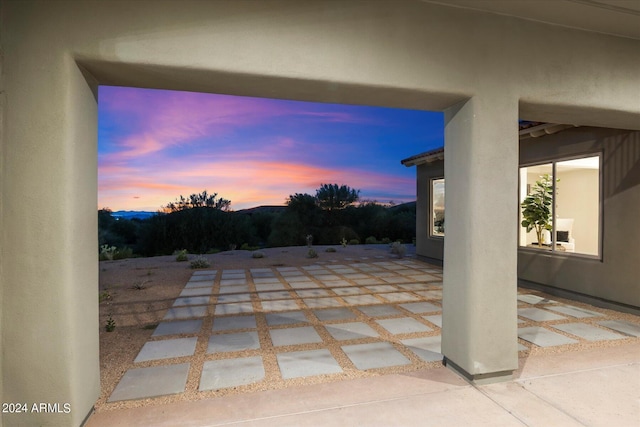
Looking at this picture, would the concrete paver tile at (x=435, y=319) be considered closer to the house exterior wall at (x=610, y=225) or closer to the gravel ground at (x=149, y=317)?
the gravel ground at (x=149, y=317)

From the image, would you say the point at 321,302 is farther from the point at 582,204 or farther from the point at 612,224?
the point at 582,204

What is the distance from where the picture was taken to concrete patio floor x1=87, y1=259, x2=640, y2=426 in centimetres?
234

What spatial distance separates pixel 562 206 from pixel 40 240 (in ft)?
23.9

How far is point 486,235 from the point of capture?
2682mm

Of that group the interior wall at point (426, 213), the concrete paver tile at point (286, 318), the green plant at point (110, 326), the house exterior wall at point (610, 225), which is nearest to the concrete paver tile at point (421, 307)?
the concrete paver tile at point (286, 318)

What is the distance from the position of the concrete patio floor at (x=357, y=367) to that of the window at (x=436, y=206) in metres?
4.12

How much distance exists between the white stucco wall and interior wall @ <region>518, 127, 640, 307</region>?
8.85 ft

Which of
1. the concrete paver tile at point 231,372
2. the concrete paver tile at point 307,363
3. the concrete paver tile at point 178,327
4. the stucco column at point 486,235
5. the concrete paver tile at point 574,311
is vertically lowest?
the concrete paver tile at point 574,311

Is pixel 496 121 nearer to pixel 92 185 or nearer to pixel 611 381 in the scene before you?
pixel 611 381

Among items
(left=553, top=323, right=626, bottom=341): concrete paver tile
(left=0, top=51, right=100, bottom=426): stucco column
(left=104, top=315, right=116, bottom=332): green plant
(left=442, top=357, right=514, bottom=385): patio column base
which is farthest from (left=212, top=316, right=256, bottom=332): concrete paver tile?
(left=553, top=323, right=626, bottom=341): concrete paver tile

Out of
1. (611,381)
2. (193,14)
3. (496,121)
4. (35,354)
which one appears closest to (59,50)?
(193,14)

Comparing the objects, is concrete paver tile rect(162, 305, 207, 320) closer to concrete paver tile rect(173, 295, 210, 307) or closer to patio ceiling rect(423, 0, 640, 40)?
concrete paver tile rect(173, 295, 210, 307)

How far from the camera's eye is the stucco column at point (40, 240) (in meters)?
1.96

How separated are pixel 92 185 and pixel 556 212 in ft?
23.0
